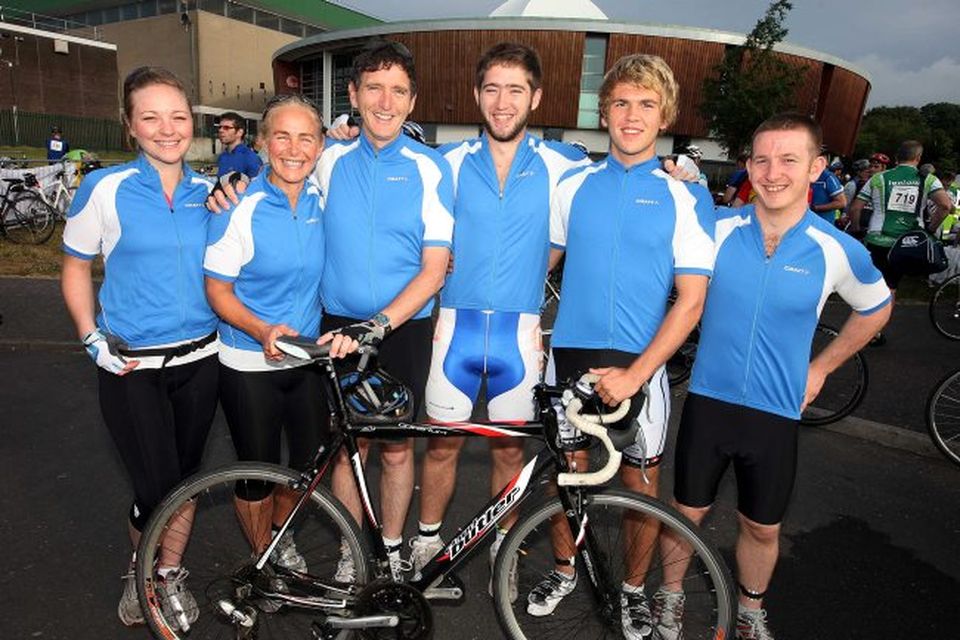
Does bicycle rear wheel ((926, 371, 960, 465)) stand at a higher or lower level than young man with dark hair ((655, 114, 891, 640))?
lower

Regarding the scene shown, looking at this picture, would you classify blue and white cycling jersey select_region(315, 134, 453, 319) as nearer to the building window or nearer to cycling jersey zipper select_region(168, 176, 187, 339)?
cycling jersey zipper select_region(168, 176, 187, 339)

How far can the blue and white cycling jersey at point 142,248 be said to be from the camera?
8.78 feet

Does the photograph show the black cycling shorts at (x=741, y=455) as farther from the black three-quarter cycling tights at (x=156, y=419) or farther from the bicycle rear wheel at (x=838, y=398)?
the bicycle rear wheel at (x=838, y=398)

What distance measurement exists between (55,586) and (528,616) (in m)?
2.42

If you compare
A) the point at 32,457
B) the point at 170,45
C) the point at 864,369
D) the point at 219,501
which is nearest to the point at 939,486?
the point at 864,369

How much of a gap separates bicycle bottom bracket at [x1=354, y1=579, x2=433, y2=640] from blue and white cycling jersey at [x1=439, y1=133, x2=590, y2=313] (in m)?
1.34

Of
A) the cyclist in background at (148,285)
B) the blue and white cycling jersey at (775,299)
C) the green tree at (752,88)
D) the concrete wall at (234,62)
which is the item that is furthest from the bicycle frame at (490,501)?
the concrete wall at (234,62)

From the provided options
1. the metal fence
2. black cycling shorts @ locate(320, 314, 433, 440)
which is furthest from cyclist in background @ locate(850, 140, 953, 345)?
the metal fence

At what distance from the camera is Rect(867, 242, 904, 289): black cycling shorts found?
26.9ft

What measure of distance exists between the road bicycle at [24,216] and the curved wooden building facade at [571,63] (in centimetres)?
3343

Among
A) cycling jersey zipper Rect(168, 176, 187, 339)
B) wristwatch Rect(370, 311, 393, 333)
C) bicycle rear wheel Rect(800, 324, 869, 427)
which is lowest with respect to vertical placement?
bicycle rear wheel Rect(800, 324, 869, 427)

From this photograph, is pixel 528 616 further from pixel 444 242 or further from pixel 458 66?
pixel 458 66

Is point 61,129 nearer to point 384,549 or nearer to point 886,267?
point 886,267

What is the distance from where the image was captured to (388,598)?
8.73ft
